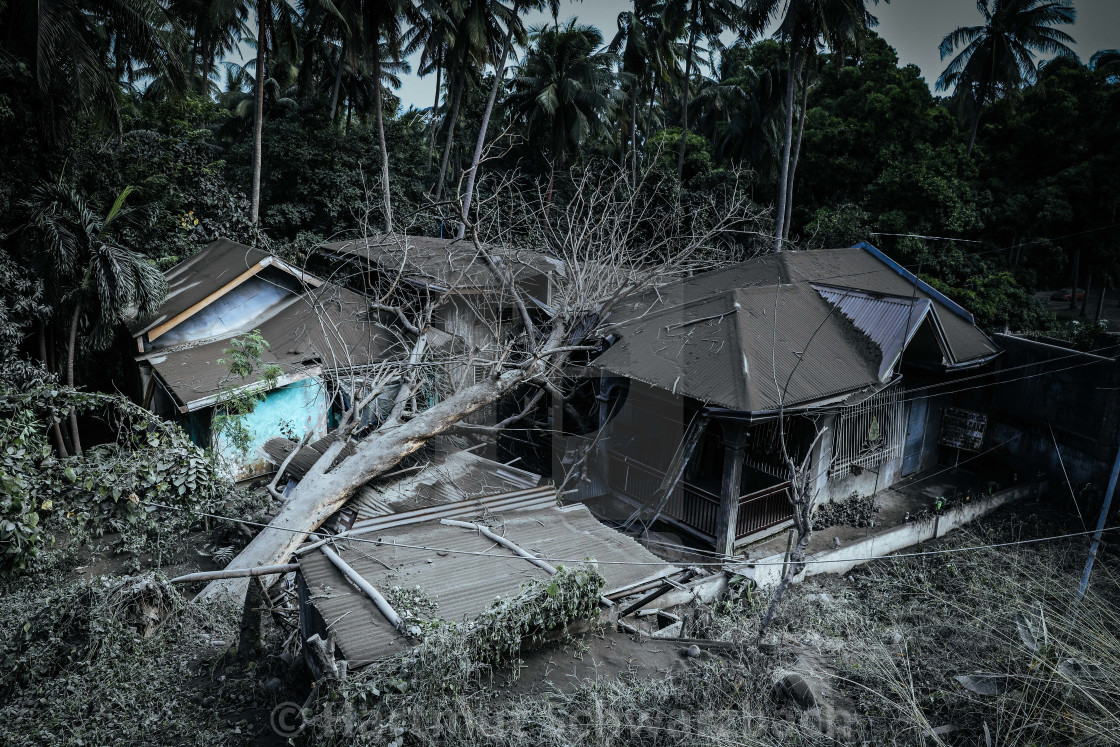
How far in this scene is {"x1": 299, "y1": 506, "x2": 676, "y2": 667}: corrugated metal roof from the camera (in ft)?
18.4

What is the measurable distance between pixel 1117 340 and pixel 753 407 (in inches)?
352

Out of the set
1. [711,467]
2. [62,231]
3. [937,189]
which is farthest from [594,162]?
[62,231]

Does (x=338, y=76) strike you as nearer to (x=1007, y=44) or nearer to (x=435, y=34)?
(x=435, y=34)

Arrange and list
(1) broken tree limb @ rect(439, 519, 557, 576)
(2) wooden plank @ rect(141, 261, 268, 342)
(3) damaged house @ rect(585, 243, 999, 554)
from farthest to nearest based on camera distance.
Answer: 1. (2) wooden plank @ rect(141, 261, 268, 342)
2. (3) damaged house @ rect(585, 243, 999, 554)
3. (1) broken tree limb @ rect(439, 519, 557, 576)

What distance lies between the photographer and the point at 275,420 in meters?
12.7

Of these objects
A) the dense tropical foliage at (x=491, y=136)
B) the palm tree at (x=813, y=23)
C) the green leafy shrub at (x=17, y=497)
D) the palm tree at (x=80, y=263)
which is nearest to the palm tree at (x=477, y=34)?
the dense tropical foliage at (x=491, y=136)

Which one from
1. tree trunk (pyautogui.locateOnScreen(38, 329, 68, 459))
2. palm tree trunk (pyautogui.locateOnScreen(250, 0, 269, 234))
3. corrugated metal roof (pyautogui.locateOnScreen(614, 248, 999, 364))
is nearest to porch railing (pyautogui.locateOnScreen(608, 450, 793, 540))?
corrugated metal roof (pyautogui.locateOnScreen(614, 248, 999, 364))

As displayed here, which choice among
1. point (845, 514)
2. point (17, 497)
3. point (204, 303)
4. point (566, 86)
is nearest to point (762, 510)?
point (845, 514)

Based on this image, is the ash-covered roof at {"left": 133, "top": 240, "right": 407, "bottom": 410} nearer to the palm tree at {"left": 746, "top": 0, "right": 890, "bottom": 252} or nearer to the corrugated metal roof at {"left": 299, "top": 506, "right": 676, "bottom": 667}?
the corrugated metal roof at {"left": 299, "top": 506, "right": 676, "bottom": 667}

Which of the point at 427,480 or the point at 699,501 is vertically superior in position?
the point at 427,480

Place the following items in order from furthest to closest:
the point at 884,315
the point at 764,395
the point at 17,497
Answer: the point at 884,315, the point at 764,395, the point at 17,497

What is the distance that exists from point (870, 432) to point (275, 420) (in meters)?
11.8

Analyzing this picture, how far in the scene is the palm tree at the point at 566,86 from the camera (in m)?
23.8

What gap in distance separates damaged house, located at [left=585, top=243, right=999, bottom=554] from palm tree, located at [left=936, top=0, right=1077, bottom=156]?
17030 millimetres
